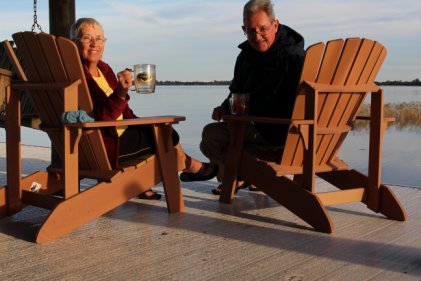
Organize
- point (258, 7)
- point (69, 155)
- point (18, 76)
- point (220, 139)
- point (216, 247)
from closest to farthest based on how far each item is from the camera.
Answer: point (216, 247)
point (69, 155)
point (18, 76)
point (258, 7)
point (220, 139)

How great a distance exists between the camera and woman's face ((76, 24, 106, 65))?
317 cm

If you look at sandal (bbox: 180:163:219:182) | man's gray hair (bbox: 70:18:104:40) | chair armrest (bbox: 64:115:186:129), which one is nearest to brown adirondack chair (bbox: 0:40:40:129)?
man's gray hair (bbox: 70:18:104:40)

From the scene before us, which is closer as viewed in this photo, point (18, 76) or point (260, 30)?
point (18, 76)

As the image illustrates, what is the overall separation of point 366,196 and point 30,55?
2.07 meters

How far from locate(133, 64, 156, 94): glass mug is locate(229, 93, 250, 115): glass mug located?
725 millimetres

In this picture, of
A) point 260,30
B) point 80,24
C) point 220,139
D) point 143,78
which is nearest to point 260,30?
point 260,30

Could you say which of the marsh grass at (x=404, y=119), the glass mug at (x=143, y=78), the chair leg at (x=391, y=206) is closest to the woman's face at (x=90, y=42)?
the glass mug at (x=143, y=78)

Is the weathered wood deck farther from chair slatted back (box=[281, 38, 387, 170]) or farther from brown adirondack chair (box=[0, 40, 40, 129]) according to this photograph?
brown adirondack chair (box=[0, 40, 40, 129])

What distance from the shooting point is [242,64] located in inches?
151

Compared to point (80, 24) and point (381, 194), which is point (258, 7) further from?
point (381, 194)

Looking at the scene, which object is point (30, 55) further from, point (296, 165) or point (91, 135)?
point (296, 165)

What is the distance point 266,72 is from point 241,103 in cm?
31

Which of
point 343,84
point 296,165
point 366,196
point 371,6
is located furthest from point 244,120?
point 371,6

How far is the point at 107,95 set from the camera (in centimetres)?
329
